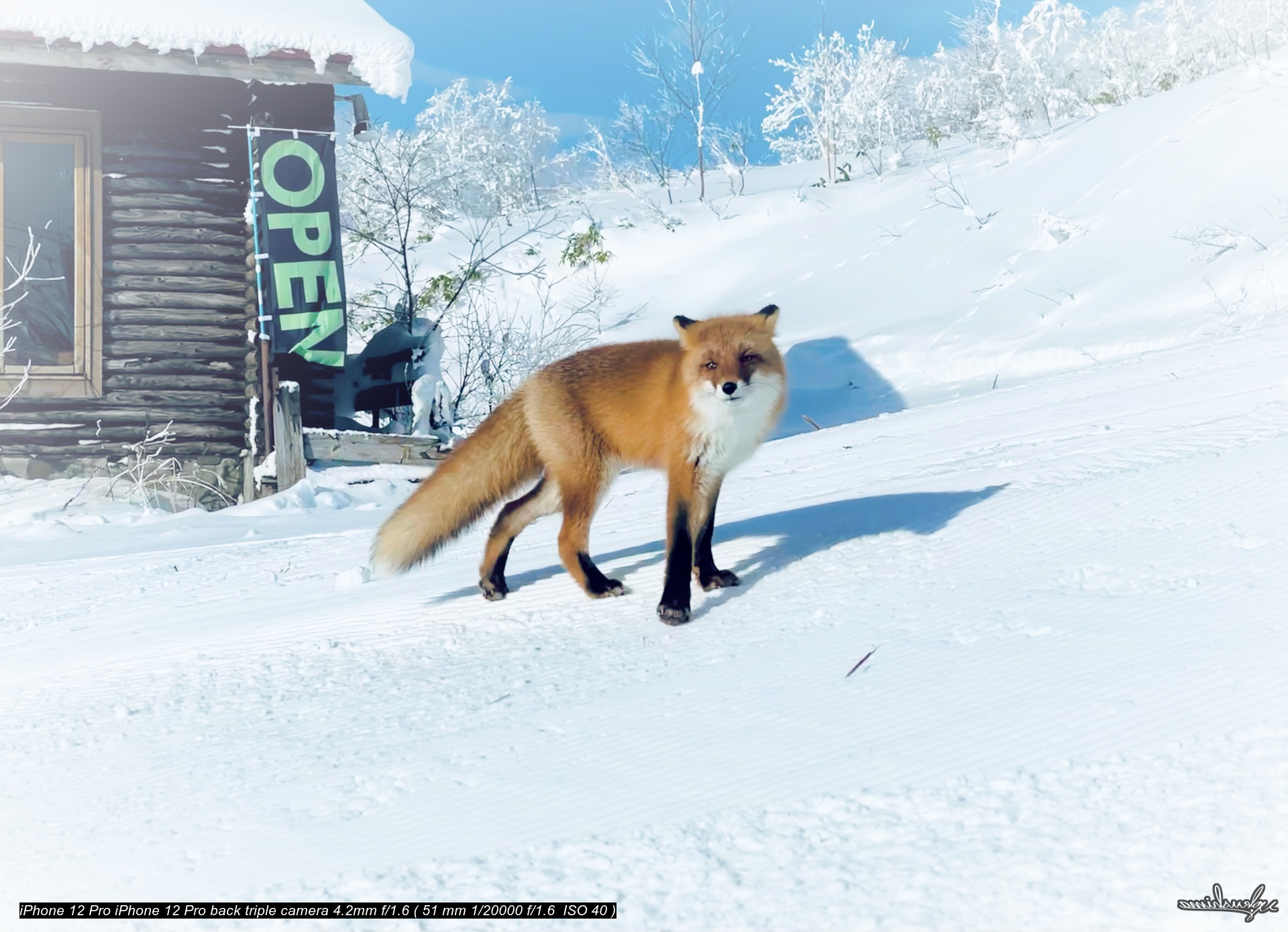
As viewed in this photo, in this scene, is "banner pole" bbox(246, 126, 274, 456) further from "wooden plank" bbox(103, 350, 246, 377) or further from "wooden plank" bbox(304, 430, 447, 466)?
"wooden plank" bbox(304, 430, 447, 466)

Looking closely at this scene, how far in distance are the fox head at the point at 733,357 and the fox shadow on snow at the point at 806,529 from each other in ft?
2.42

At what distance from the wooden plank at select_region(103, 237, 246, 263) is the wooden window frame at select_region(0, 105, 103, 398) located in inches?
5.9

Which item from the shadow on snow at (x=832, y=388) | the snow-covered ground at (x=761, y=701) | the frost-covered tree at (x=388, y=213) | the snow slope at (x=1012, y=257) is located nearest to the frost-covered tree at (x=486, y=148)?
the frost-covered tree at (x=388, y=213)

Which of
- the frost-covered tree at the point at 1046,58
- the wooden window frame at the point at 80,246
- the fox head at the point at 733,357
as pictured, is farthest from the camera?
the frost-covered tree at the point at 1046,58

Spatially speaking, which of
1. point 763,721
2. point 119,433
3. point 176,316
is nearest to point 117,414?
point 119,433

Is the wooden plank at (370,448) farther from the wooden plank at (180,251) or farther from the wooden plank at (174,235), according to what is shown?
the wooden plank at (174,235)

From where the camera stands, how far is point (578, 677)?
3377 millimetres

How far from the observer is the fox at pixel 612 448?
3809 millimetres

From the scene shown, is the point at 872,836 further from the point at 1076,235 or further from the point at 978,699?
the point at 1076,235

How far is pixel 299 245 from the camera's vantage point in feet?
31.6

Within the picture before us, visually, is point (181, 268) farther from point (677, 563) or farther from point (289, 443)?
point (677, 563)

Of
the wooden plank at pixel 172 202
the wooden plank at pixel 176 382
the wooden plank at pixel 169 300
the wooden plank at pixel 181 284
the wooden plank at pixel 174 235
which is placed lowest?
the wooden plank at pixel 176 382

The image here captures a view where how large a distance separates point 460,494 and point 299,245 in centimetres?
616

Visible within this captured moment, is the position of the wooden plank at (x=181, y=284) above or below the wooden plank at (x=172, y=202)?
below
